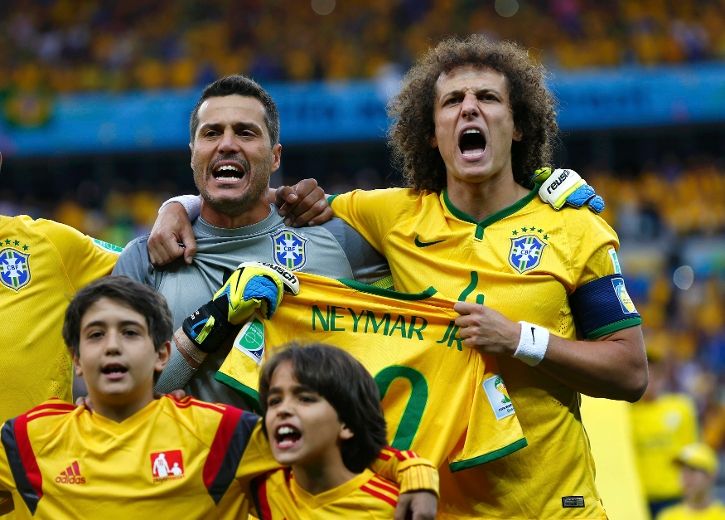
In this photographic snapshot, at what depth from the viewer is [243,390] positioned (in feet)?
12.3

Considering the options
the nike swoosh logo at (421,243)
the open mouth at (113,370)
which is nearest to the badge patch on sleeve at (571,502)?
the nike swoosh logo at (421,243)

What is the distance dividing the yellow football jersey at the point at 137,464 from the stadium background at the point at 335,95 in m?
14.0

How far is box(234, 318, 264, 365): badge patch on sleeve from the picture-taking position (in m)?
3.82

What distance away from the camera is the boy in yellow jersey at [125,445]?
11.2 ft

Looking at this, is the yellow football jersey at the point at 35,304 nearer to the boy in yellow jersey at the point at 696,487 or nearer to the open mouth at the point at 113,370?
the open mouth at the point at 113,370

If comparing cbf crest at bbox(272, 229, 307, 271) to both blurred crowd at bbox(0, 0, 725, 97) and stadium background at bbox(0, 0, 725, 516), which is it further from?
blurred crowd at bbox(0, 0, 725, 97)

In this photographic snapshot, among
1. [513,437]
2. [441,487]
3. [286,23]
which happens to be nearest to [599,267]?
[513,437]

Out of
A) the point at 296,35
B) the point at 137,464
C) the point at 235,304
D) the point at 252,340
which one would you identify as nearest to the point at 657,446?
the point at 252,340

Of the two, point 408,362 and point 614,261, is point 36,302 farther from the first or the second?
point 614,261

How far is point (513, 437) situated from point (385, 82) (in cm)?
1535

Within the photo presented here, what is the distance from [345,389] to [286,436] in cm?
22

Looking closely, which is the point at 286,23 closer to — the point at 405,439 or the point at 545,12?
the point at 545,12

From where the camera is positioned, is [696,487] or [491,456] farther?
[696,487]

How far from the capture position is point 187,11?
21.7 meters
